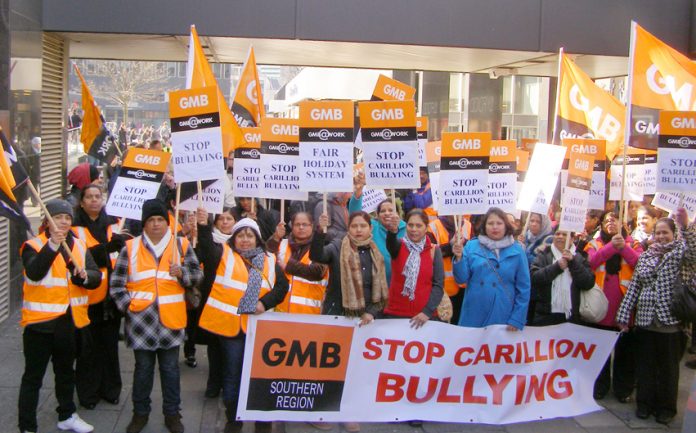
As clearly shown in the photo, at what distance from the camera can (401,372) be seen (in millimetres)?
6469

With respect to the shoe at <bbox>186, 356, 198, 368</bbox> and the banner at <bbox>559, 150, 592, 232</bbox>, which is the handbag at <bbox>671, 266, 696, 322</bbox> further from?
the shoe at <bbox>186, 356, 198, 368</bbox>

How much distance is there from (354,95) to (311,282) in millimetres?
25560

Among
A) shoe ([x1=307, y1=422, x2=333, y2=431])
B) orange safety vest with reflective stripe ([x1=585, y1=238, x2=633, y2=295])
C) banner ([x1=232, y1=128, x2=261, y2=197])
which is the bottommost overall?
shoe ([x1=307, y1=422, x2=333, y2=431])

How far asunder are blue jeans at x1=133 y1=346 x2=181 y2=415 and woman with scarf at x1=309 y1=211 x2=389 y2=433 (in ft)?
4.52

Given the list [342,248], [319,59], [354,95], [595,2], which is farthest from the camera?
[354,95]

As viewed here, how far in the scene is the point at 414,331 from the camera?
21.2 ft

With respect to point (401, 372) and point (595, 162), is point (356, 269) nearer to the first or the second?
point (401, 372)

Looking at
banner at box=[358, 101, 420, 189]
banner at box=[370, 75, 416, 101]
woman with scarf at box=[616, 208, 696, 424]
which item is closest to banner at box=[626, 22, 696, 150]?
woman with scarf at box=[616, 208, 696, 424]

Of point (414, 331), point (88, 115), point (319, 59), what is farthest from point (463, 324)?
point (319, 59)

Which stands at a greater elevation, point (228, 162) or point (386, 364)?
point (228, 162)

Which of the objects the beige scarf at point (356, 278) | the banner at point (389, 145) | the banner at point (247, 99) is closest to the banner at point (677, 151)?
the banner at point (389, 145)

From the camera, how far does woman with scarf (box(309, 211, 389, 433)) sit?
6.21m

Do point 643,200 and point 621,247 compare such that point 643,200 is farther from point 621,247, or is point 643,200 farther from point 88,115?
point 88,115

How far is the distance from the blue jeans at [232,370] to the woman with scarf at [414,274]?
1295 mm
